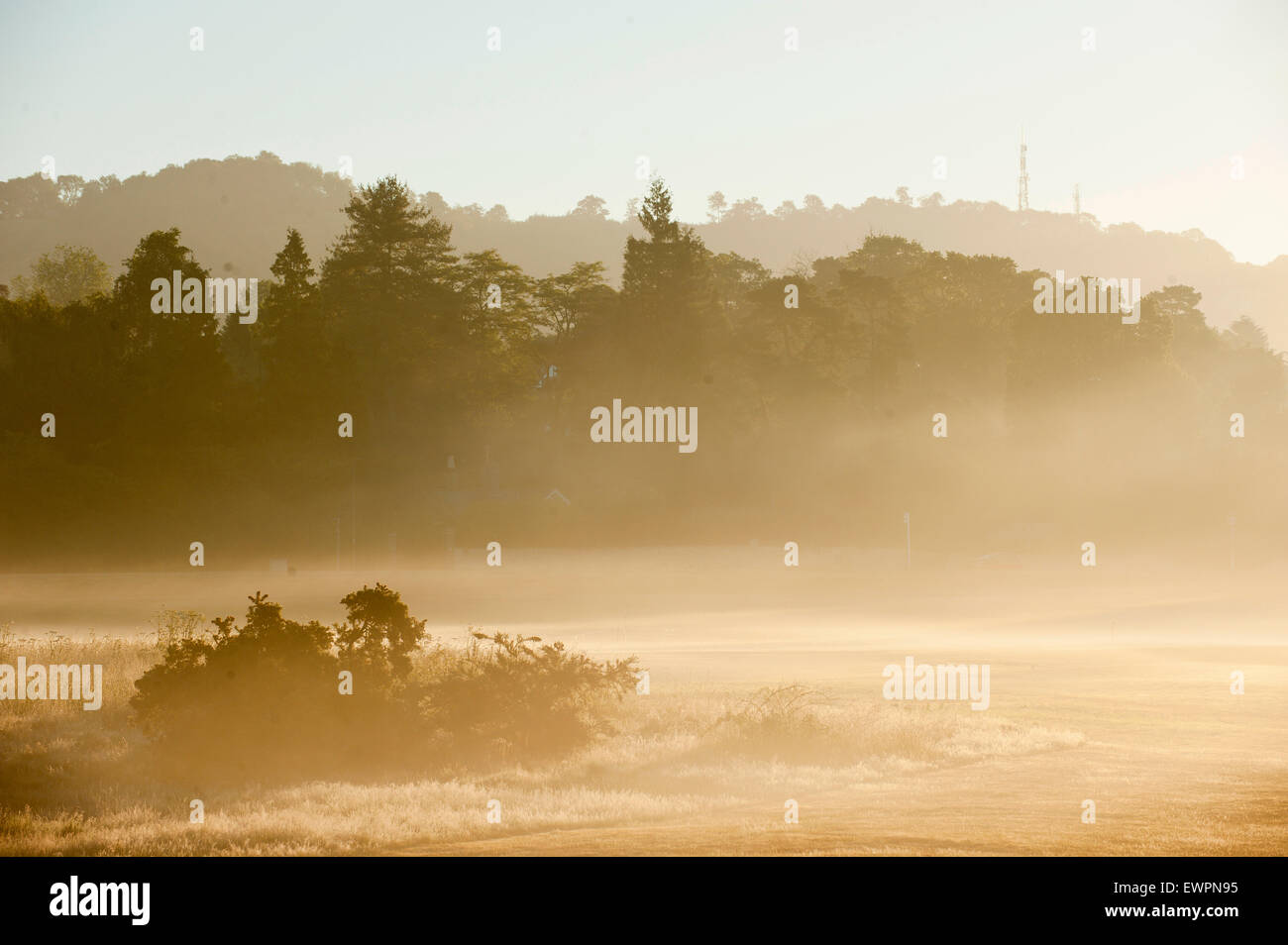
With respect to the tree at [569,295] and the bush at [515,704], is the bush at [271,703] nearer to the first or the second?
the bush at [515,704]

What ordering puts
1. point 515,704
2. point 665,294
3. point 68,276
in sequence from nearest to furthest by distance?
point 515,704 → point 665,294 → point 68,276

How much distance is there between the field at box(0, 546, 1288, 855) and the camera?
12.8 m

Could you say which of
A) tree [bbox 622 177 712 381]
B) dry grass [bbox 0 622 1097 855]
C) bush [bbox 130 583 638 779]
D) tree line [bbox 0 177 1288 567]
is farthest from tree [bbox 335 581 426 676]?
tree [bbox 622 177 712 381]

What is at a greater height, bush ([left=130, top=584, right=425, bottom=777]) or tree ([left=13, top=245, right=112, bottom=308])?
tree ([left=13, top=245, right=112, bottom=308])

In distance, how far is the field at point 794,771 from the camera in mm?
12805

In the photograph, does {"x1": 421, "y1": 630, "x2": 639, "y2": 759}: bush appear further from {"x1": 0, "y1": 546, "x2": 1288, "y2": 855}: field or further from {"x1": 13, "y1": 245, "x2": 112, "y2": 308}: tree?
{"x1": 13, "y1": 245, "x2": 112, "y2": 308}: tree

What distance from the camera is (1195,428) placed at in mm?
86688

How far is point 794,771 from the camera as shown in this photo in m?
19.0

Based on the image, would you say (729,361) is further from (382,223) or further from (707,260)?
(382,223)

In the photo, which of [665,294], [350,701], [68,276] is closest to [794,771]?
[350,701]

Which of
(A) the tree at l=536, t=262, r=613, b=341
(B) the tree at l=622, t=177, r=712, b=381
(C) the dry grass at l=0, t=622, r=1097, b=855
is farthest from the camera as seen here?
(A) the tree at l=536, t=262, r=613, b=341

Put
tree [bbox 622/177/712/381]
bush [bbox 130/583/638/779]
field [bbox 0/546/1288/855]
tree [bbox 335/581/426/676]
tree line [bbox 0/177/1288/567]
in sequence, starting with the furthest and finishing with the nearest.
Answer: tree [bbox 622/177/712/381], tree line [bbox 0/177/1288/567], tree [bbox 335/581/426/676], bush [bbox 130/583/638/779], field [bbox 0/546/1288/855]

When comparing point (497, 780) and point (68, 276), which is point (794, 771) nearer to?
point (497, 780)
